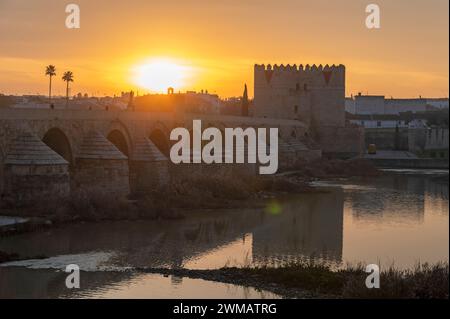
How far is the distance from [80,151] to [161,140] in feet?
19.9

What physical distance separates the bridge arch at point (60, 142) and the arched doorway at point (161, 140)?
562 cm

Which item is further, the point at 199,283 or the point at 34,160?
the point at 34,160

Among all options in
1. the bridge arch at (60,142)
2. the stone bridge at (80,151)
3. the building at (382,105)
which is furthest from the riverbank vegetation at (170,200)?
the building at (382,105)

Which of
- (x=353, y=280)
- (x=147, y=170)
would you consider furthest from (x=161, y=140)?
(x=353, y=280)

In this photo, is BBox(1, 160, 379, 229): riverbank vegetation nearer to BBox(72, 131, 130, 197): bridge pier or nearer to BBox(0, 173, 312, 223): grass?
BBox(0, 173, 312, 223): grass

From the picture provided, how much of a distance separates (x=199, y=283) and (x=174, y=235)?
4.28m

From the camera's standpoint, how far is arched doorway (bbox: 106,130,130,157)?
811 inches

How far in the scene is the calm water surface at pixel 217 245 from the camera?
33.2ft

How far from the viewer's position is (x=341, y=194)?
2409cm

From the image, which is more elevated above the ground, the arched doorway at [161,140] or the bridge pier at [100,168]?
the arched doorway at [161,140]

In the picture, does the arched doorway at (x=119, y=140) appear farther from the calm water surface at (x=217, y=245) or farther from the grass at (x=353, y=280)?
the grass at (x=353, y=280)

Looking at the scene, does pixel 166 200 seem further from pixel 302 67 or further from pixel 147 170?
pixel 302 67

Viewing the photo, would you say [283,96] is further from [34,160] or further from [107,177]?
[34,160]
